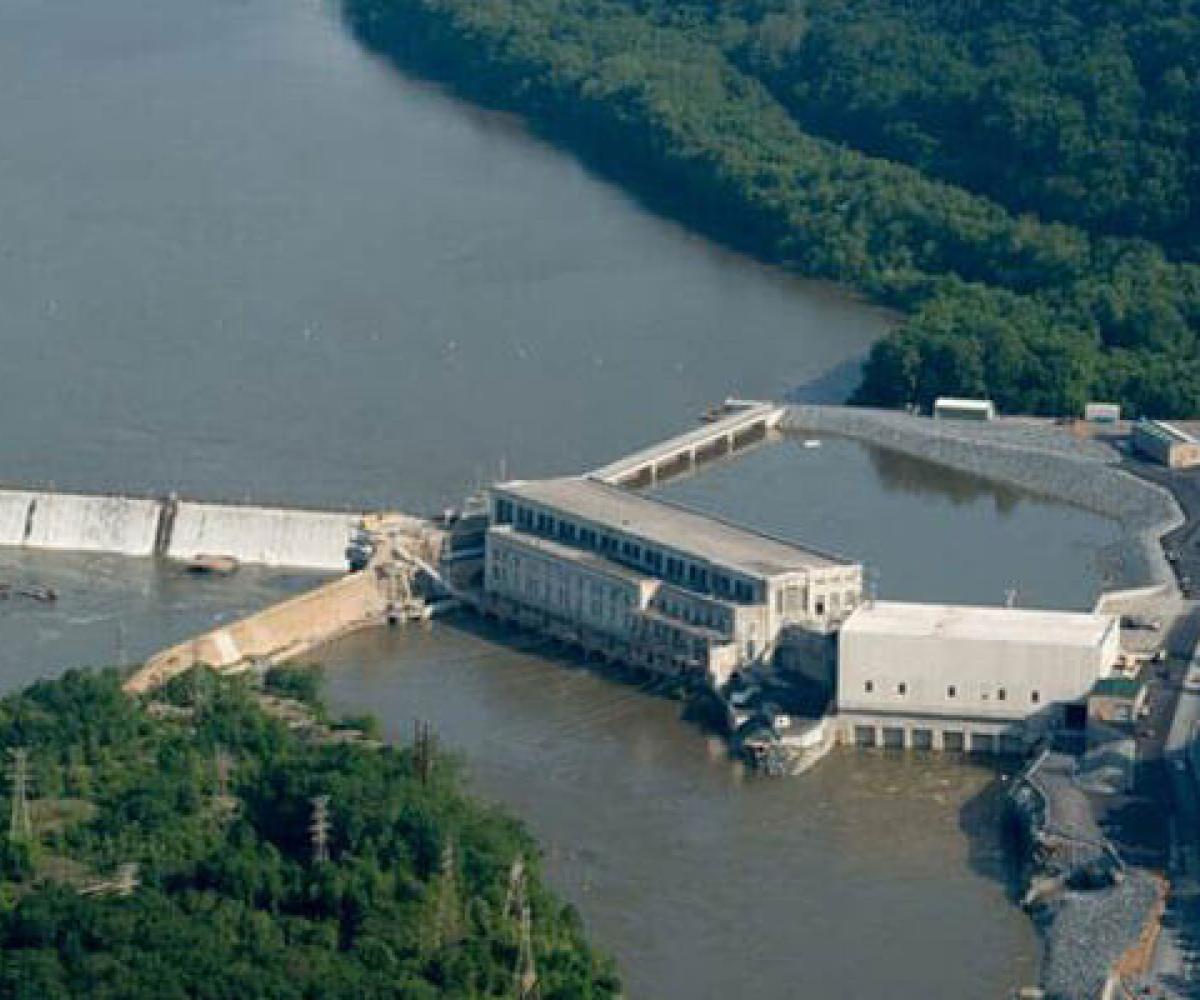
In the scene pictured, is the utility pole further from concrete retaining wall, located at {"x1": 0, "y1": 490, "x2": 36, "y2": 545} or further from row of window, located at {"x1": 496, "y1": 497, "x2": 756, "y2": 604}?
concrete retaining wall, located at {"x1": 0, "y1": 490, "x2": 36, "y2": 545}

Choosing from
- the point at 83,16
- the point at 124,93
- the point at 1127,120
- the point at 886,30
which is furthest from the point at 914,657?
the point at 83,16

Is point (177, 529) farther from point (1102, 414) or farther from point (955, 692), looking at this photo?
point (1102, 414)

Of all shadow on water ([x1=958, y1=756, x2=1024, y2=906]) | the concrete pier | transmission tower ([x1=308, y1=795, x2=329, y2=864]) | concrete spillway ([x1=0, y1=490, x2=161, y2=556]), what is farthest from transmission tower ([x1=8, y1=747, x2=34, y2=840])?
the concrete pier

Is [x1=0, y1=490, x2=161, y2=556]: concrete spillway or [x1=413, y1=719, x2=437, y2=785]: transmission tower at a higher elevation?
[x1=413, y1=719, x2=437, y2=785]: transmission tower

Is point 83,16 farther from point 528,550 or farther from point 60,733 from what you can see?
point 60,733

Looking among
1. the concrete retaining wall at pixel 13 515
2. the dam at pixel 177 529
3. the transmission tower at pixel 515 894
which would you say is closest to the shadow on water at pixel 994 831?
the transmission tower at pixel 515 894

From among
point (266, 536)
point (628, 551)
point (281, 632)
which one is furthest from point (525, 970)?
point (266, 536)
